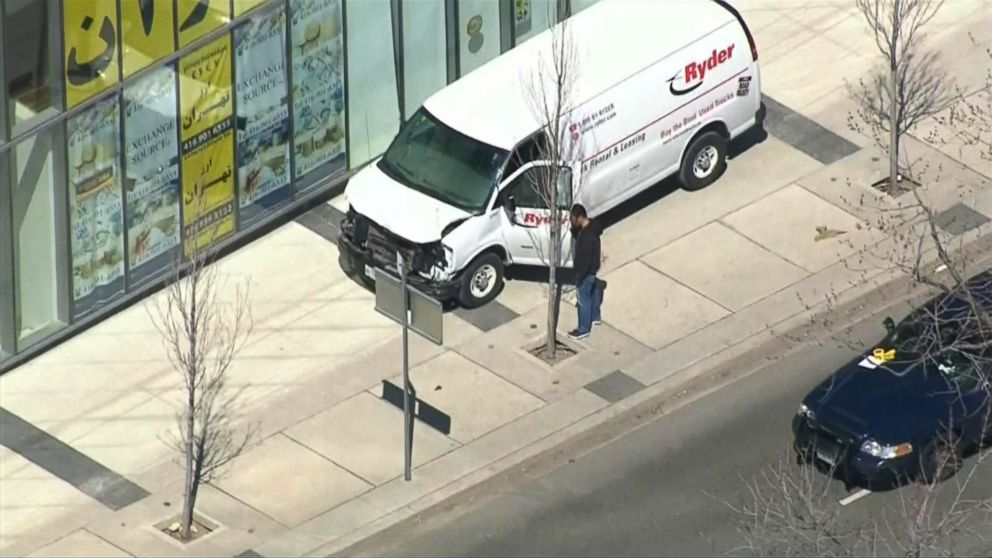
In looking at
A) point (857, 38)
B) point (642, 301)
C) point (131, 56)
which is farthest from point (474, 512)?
point (857, 38)

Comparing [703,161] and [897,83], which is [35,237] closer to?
[703,161]

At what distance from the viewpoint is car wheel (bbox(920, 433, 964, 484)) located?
3428 cm

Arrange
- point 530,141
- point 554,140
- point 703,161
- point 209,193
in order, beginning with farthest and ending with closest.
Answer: point 703,161 < point 209,193 < point 530,141 < point 554,140

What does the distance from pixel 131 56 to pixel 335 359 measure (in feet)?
14.3

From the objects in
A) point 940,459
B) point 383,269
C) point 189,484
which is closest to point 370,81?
point 383,269

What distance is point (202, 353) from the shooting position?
3538cm

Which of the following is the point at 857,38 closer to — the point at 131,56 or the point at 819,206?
the point at 819,206

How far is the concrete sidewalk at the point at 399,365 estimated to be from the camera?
3597 centimetres

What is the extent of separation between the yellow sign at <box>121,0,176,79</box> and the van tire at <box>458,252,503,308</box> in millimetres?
4495

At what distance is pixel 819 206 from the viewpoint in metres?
40.5

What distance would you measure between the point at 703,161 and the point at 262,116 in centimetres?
561

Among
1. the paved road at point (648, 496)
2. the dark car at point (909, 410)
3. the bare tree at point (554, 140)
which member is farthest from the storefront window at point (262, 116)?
the dark car at point (909, 410)

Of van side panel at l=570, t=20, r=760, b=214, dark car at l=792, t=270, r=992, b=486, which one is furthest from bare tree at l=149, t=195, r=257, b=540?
dark car at l=792, t=270, r=992, b=486

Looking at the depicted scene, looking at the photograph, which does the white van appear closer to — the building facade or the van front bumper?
the van front bumper
